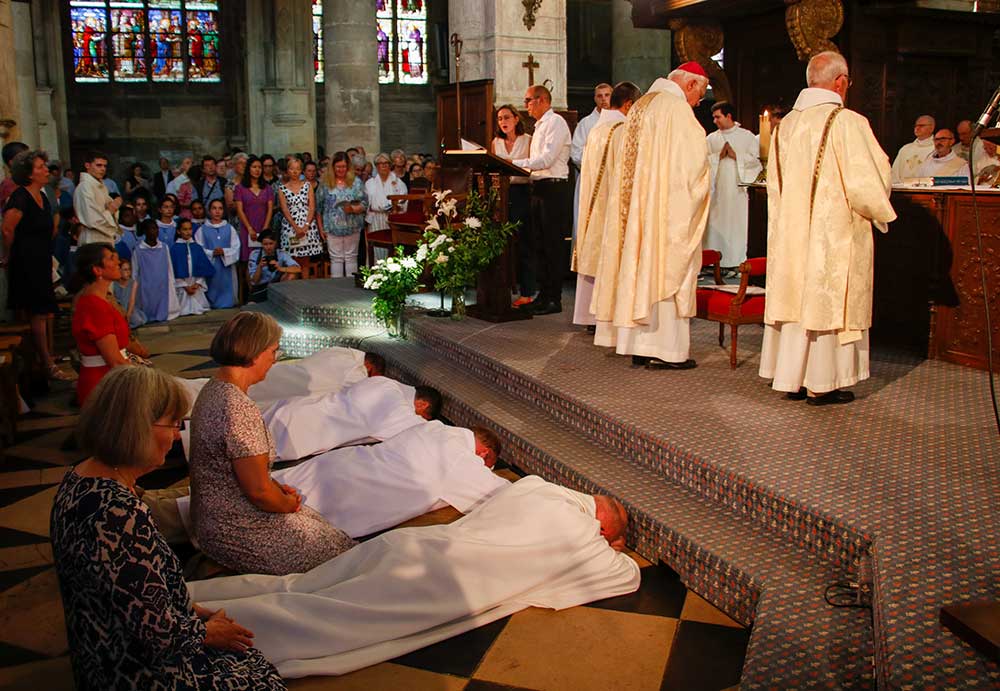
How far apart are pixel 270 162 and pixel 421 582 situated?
9156 millimetres

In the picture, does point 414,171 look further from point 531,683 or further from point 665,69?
point 531,683

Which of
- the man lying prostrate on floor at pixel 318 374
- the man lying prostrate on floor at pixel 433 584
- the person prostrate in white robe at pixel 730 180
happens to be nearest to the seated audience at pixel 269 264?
the man lying prostrate on floor at pixel 318 374

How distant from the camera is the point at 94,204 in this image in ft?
31.6

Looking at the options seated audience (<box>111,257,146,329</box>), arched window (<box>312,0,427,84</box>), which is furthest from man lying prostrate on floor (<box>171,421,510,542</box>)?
arched window (<box>312,0,427,84</box>)

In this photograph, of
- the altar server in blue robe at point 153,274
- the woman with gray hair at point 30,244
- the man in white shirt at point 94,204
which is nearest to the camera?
the woman with gray hair at point 30,244

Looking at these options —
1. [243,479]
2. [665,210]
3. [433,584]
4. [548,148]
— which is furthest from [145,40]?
[433,584]

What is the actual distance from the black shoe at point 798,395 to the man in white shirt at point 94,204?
6976 mm

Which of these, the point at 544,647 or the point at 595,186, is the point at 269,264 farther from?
the point at 544,647

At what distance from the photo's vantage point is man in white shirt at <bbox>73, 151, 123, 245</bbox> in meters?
9.57

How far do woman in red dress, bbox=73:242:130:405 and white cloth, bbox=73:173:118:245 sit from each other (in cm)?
420

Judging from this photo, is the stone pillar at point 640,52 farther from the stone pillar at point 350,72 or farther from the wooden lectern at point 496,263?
the wooden lectern at point 496,263

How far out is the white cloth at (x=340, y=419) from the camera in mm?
5781

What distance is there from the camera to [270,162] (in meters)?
11.8

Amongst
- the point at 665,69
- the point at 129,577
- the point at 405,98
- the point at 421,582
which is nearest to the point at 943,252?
the point at 421,582
